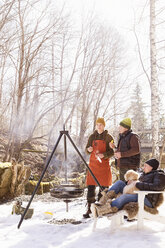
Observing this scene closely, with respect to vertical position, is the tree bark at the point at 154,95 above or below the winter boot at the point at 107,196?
above

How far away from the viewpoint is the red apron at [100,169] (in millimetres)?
4660

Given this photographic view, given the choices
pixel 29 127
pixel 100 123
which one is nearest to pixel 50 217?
pixel 100 123

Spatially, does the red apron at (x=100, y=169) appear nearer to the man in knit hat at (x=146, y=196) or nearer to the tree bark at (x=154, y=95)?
the man in knit hat at (x=146, y=196)

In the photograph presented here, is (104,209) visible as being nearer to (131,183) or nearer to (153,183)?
(131,183)

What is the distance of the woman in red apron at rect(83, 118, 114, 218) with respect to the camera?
15.3ft

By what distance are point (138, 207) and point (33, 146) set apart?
12.8 meters

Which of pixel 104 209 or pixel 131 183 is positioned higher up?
pixel 131 183

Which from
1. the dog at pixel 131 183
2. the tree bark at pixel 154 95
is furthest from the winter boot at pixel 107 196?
the tree bark at pixel 154 95

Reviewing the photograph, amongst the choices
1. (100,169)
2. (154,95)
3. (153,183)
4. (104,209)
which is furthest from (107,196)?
(154,95)

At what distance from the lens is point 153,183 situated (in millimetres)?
3559

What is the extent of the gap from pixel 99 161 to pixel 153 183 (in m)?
1.37

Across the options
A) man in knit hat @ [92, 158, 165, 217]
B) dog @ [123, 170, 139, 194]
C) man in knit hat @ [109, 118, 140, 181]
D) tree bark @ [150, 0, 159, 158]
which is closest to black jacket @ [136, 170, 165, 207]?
man in knit hat @ [92, 158, 165, 217]

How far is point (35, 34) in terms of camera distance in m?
8.30

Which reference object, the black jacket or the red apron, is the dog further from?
the red apron
